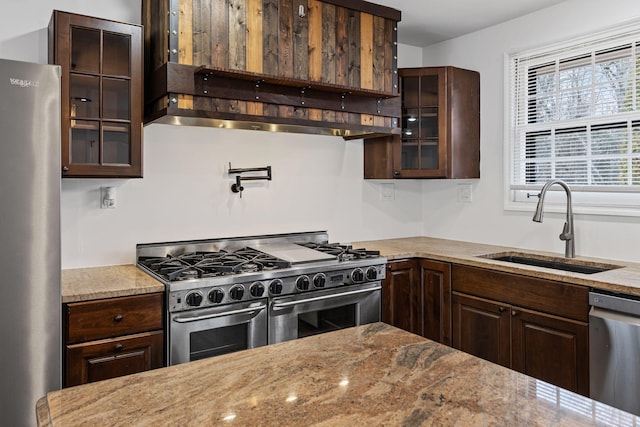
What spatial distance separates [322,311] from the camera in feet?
9.27

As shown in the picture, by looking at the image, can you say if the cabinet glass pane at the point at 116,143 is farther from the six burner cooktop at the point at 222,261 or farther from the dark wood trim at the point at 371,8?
the dark wood trim at the point at 371,8

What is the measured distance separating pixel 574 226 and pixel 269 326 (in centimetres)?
204

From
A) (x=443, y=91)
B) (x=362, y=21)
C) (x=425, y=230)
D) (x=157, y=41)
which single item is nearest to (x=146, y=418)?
(x=157, y=41)

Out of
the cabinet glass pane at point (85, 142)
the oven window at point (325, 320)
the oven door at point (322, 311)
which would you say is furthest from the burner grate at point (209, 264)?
the cabinet glass pane at point (85, 142)

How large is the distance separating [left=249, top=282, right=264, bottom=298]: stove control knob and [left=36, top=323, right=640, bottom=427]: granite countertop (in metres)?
1.21

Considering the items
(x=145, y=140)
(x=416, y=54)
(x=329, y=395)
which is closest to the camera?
(x=329, y=395)

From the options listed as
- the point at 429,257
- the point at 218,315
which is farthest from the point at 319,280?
the point at 429,257

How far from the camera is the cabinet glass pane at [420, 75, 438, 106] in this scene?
3516 mm

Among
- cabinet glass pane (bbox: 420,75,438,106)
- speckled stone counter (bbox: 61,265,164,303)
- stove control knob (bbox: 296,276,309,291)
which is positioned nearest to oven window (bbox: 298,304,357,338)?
stove control knob (bbox: 296,276,309,291)

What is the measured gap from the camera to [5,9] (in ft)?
8.29

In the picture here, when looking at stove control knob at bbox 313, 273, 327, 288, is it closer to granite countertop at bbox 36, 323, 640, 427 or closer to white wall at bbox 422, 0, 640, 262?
granite countertop at bbox 36, 323, 640, 427

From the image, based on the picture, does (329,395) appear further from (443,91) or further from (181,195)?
(443,91)

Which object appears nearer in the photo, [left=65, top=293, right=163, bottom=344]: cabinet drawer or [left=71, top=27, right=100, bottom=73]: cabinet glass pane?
[left=65, top=293, right=163, bottom=344]: cabinet drawer

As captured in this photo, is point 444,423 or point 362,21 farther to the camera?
point 362,21
